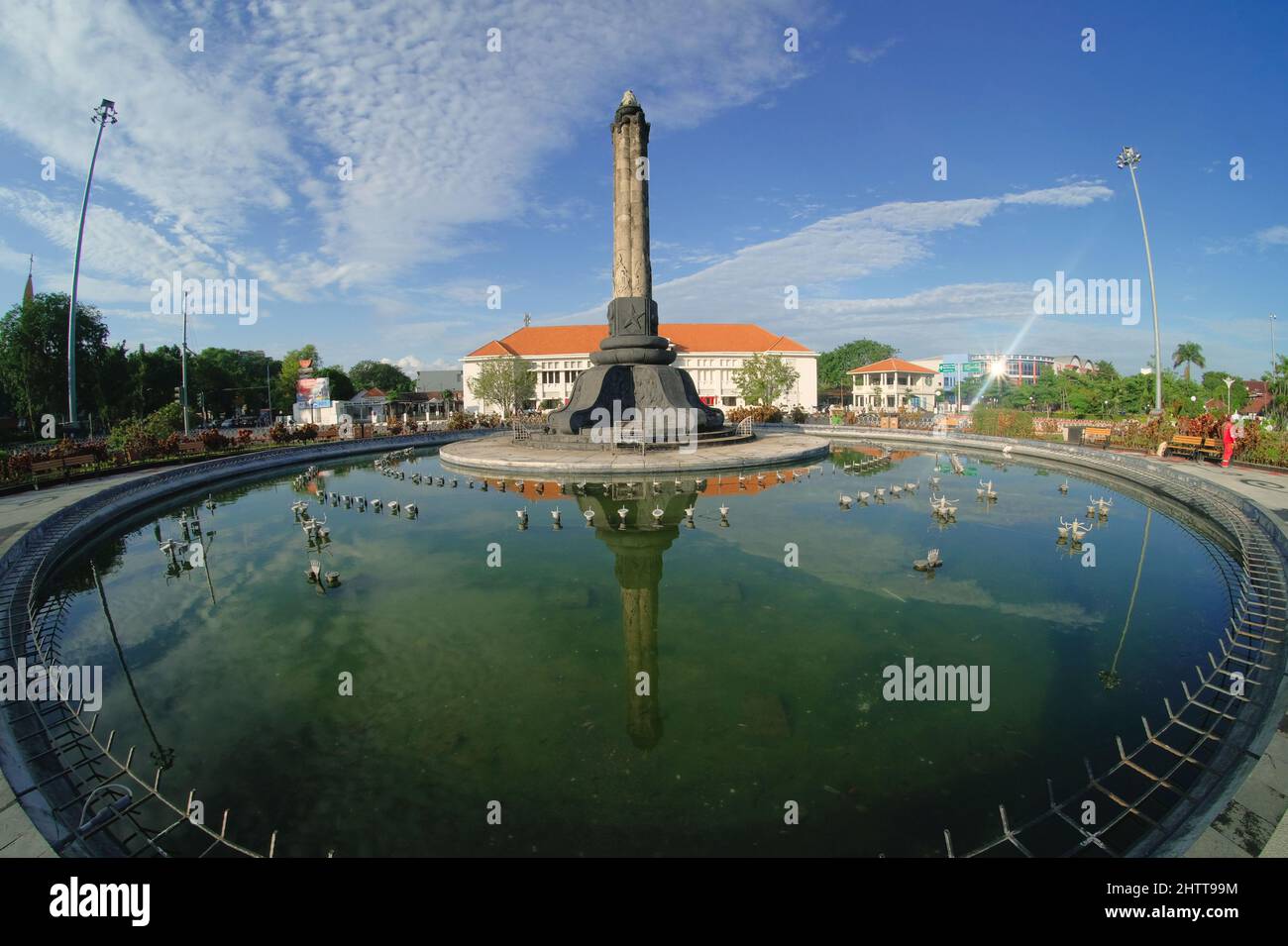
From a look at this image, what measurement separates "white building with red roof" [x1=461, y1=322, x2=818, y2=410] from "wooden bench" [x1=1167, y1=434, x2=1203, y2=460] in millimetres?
44030

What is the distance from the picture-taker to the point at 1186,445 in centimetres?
2050

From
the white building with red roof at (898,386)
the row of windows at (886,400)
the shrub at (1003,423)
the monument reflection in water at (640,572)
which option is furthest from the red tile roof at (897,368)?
the monument reflection in water at (640,572)

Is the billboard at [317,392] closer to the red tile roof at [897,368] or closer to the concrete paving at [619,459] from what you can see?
the concrete paving at [619,459]

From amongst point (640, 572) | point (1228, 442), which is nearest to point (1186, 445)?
point (1228, 442)

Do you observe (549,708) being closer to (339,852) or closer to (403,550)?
(339,852)

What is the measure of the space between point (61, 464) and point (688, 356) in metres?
56.7

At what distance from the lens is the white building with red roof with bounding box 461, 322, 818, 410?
2633 inches

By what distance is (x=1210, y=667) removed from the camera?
646 centimetres

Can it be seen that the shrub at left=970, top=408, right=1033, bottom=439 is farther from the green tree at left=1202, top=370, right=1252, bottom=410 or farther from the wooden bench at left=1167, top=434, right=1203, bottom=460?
the green tree at left=1202, top=370, right=1252, bottom=410

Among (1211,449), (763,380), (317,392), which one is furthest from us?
(763,380)
